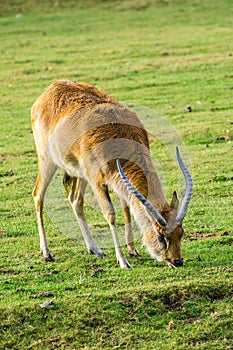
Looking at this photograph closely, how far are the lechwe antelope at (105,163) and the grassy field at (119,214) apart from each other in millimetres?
367

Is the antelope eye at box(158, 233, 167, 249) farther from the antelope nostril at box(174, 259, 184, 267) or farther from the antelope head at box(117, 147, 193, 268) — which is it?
the antelope nostril at box(174, 259, 184, 267)

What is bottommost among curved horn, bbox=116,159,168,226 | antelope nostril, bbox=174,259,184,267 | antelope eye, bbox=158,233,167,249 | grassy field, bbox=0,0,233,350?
grassy field, bbox=0,0,233,350

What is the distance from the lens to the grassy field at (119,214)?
21.6ft

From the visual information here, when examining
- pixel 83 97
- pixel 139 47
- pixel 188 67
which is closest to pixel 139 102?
pixel 188 67

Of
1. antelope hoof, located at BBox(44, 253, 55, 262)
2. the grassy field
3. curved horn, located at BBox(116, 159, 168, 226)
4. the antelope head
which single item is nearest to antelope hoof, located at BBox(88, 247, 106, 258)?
the grassy field

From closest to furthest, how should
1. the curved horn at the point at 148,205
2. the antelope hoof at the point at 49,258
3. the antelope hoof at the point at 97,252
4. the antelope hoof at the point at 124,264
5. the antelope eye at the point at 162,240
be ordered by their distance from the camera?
1. the curved horn at the point at 148,205
2. the antelope eye at the point at 162,240
3. the antelope hoof at the point at 124,264
4. the antelope hoof at the point at 49,258
5. the antelope hoof at the point at 97,252

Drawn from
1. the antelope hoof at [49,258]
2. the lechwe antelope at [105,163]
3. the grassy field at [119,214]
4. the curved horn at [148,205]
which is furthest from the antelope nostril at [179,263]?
the antelope hoof at [49,258]

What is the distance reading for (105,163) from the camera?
315 inches

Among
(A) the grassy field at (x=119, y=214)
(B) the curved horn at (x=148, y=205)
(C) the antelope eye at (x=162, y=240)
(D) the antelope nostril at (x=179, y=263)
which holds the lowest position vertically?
(A) the grassy field at (x=119, y=214)

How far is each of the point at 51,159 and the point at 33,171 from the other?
3.48 meters

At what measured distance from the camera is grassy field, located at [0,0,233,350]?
21.6 feet

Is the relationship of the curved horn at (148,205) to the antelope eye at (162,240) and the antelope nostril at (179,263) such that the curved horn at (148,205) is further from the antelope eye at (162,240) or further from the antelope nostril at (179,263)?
the antelope nostril at (179,263)

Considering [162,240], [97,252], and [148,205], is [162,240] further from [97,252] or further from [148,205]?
[97,252]

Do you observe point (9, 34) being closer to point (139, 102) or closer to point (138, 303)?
point (139, 102)
